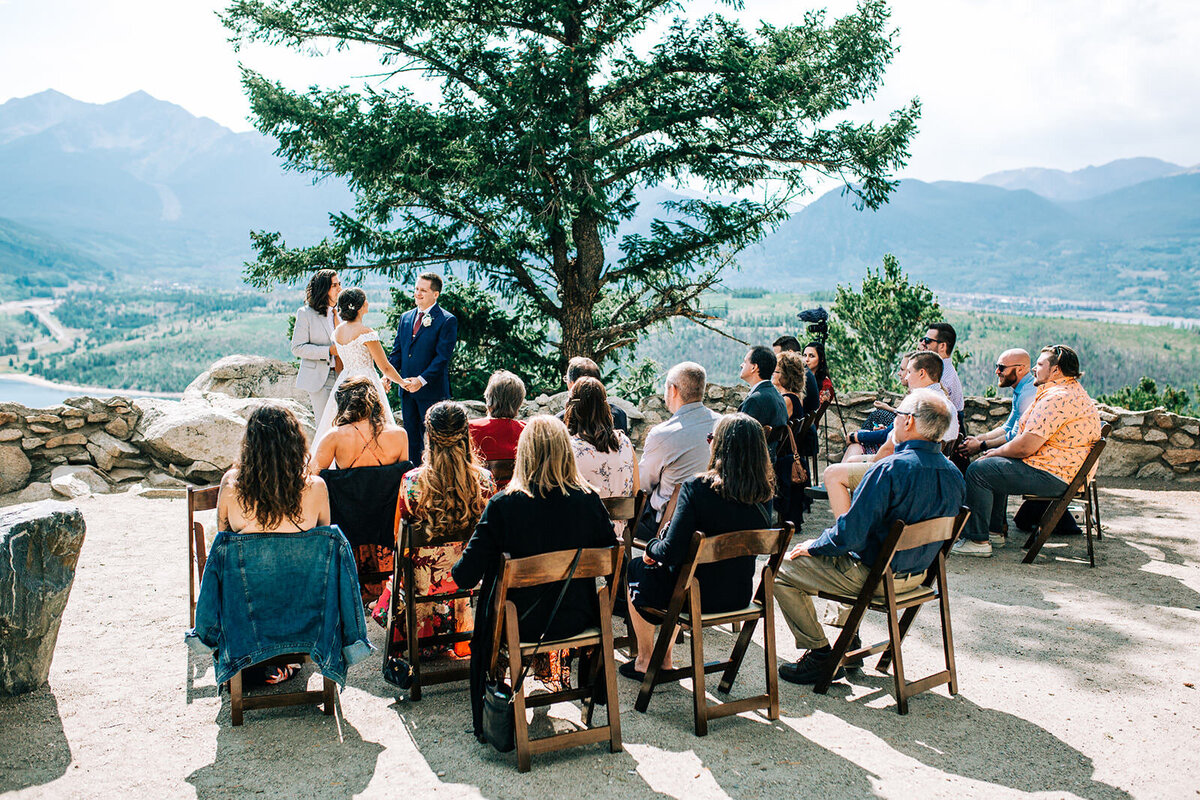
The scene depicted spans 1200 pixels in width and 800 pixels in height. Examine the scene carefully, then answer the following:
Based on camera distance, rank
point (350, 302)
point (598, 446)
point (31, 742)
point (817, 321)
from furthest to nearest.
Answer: point (817, 321) < point (350, 302) < point (598, 446) < point (31, 742)

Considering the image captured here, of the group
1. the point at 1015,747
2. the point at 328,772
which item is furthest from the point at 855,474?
the point at 328,772

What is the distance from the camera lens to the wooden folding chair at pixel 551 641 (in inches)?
112

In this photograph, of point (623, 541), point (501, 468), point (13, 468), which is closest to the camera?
point (623, 541)

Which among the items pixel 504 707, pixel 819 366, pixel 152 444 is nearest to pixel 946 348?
pixel 819 366

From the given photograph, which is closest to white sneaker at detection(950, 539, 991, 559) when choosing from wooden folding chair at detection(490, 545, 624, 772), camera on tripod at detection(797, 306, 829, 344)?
camera on tripod at detection(797, 306, 829, 344)

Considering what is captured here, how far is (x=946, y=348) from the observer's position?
6.48 m

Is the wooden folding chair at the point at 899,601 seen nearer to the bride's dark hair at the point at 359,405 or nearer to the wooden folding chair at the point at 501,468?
the wooden folding chair at the point at 501,468

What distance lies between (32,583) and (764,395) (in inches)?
164

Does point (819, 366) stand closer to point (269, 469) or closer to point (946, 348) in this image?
point (946, 348)

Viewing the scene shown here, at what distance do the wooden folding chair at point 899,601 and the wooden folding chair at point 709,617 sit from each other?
409 millimetres

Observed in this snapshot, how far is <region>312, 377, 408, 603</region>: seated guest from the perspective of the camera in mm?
3949

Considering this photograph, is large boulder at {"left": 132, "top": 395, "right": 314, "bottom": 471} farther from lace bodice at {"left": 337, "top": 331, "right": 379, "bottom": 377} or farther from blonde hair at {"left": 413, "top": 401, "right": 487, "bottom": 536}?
blonde hair at {"left": 413, "top": 401, "right": 487, "bottom": 536}

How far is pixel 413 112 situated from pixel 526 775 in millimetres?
8104

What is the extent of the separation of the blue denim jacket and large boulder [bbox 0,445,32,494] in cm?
625
